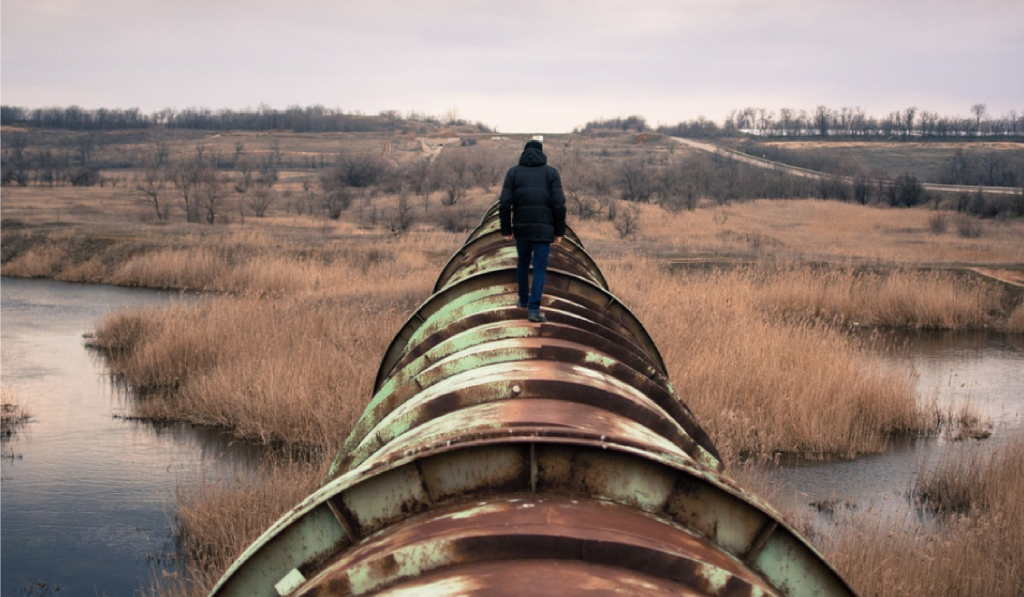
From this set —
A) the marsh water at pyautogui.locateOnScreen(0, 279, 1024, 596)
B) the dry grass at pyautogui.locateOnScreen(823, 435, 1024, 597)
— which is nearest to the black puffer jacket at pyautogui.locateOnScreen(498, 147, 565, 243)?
the dry grass at pyautogui.locateOnScreen(823, 435, 1024, 597)

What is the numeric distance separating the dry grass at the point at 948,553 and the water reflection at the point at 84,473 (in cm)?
560

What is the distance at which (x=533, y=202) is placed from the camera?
554 centimetres

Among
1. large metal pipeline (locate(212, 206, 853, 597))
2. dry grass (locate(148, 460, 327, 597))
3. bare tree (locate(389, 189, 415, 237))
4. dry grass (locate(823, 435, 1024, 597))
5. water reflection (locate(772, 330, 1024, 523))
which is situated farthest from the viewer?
bare tree (locate(389, 189, 415, 237))

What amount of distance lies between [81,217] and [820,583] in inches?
1312

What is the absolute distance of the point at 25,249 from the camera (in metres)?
24.0

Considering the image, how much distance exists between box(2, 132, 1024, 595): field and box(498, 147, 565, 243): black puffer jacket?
2960 millimetres

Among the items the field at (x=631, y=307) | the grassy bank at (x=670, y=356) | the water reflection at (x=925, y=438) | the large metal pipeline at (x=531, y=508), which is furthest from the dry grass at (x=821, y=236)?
the large metal pipeline at (x=531, y=508)

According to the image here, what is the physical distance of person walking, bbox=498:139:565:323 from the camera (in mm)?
5266

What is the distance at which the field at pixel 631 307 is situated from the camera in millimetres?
8008


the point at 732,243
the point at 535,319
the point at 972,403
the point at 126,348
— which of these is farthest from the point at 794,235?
the point at 535,319

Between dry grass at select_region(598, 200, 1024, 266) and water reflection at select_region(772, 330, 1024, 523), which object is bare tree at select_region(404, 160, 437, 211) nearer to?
dry grass at select_region(598, 200, 1024, 266)

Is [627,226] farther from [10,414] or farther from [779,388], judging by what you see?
[10,414]

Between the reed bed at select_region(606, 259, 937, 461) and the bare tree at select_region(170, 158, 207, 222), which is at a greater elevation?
the bare tree at select_region(170, 158, 207, 222)

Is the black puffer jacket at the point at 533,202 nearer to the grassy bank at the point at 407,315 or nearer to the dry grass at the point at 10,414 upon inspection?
the grassy bank at the point at 407,315
